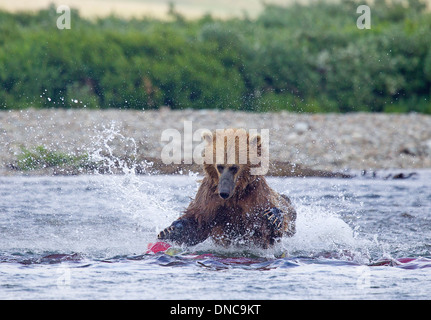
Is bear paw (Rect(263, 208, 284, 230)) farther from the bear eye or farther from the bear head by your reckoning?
the bear eye

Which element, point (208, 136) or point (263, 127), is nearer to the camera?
point (208, 136)

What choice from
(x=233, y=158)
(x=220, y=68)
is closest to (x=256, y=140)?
(x=233, y=158)

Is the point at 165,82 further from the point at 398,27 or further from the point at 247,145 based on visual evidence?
the point at 247,145

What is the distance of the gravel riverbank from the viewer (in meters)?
13.5

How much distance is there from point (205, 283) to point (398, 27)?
18574 mm

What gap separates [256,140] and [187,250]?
1.27 meters

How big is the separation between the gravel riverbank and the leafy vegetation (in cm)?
145

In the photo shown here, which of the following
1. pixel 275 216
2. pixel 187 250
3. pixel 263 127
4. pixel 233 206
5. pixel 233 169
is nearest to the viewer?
pixel 233 169

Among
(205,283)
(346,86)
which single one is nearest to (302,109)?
(346,86)

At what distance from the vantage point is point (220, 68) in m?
19.5

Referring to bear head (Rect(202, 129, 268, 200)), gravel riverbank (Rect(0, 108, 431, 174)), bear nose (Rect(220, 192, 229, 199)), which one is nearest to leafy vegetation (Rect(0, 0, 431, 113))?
gravel riverbank (Rect(0, 108, 431, 174))

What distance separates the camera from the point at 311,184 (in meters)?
11.4

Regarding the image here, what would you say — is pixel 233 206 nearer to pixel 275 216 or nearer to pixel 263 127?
pixel 275 216

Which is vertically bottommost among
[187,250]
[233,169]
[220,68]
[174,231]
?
[187,250]
